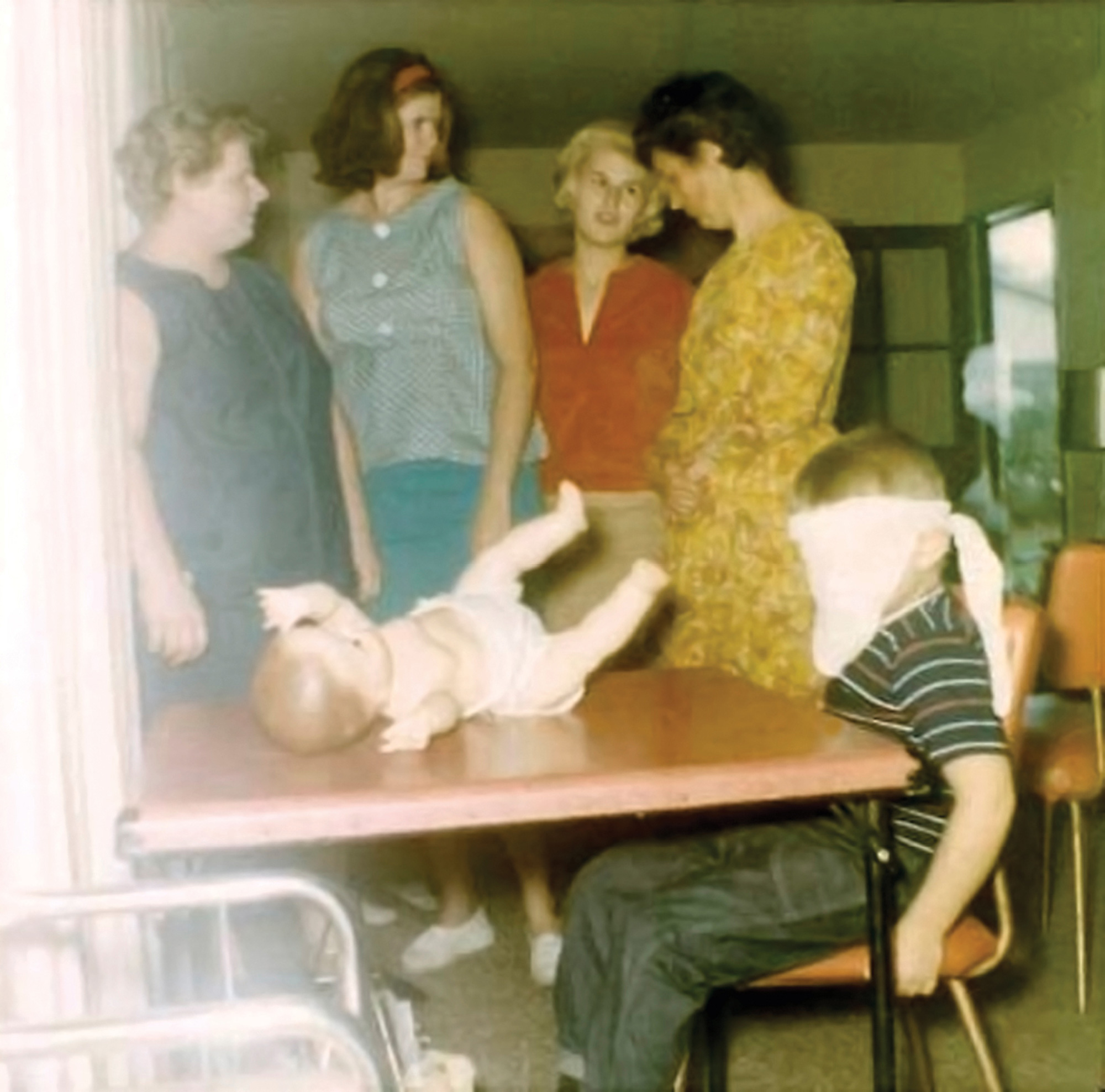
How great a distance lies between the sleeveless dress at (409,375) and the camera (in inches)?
50.2

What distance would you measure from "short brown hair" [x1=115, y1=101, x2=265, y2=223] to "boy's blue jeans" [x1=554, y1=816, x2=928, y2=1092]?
0.54 meters

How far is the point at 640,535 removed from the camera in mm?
1344

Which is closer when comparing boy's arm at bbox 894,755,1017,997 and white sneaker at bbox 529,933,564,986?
boy's arm at bbox 894,755,1017,997

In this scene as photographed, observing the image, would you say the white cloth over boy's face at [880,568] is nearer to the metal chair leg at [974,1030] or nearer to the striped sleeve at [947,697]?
the striped sleeve at [947,697]

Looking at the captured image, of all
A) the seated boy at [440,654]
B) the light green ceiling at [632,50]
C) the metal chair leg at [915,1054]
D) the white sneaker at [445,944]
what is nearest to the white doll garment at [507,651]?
the seated boy at [440,654]

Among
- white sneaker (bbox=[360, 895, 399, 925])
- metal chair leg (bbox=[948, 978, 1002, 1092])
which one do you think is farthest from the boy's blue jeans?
white sneaker (bbox=[360, 895, 399, 925])

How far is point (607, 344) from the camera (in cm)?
140

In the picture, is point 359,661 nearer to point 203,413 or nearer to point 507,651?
point 507,651

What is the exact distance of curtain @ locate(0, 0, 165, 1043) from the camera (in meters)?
0.83

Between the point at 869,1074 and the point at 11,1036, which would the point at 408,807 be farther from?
the point at 869,1074

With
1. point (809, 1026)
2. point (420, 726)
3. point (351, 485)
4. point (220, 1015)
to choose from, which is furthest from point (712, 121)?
point (220, 1015)

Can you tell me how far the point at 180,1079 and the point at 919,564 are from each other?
0.53 m

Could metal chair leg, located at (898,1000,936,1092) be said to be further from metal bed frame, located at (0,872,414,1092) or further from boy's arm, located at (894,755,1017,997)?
metal bed frame, located at (0,872,414,1092)

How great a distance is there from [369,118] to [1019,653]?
2.11 feet
